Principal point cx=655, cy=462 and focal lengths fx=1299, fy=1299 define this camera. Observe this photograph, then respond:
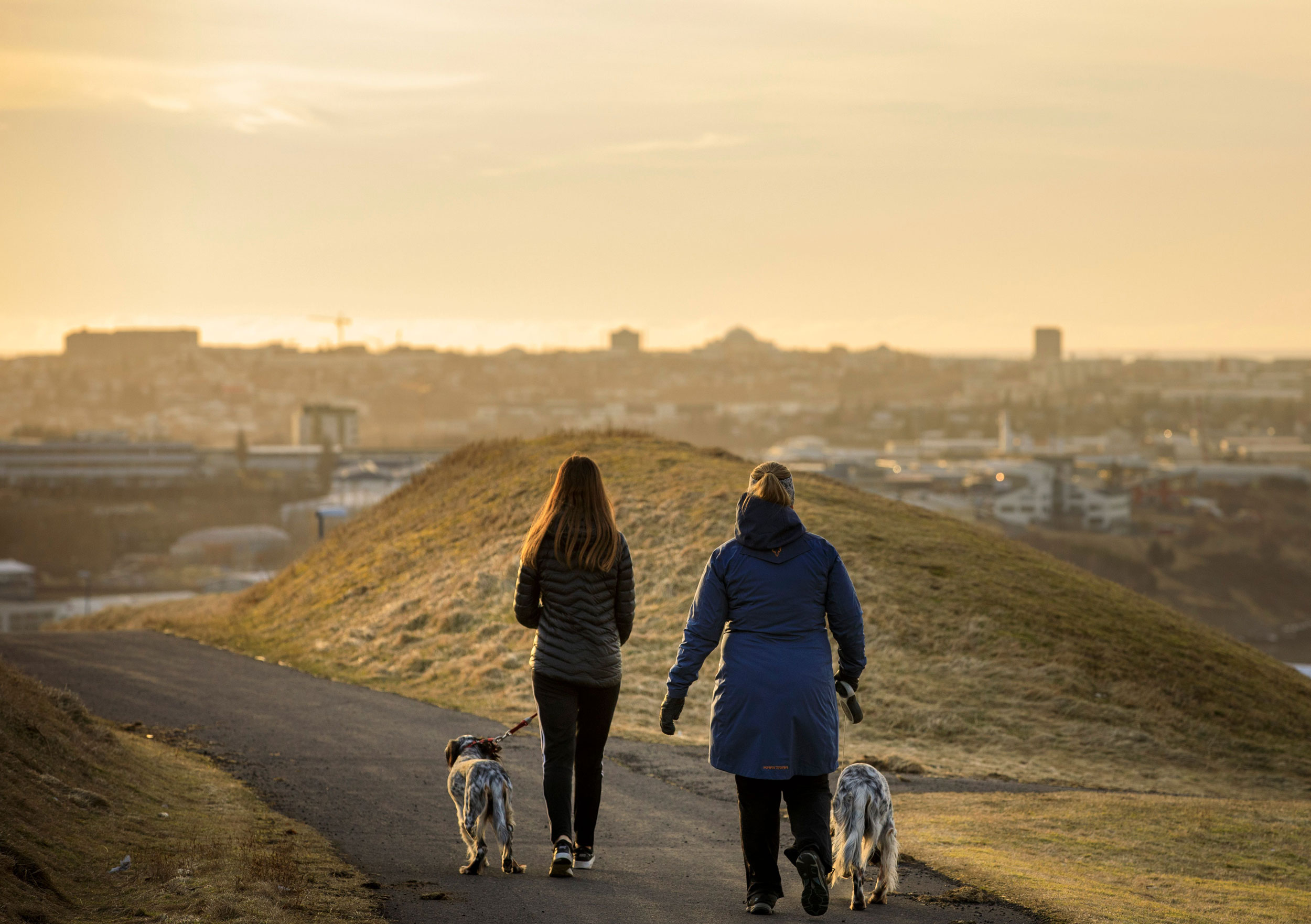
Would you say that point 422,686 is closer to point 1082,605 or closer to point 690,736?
point 690,736

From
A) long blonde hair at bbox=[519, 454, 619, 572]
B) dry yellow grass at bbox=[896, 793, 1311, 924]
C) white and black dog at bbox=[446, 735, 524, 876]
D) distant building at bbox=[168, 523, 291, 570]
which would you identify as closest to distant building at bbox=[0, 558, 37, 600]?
distant building at bbox=[168, 523, 291, 570]

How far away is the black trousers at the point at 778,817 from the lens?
6156 mm

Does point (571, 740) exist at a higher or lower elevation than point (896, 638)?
higher

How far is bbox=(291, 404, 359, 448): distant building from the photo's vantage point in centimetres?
15762

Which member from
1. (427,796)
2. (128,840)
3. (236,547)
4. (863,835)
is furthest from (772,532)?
(236,547)

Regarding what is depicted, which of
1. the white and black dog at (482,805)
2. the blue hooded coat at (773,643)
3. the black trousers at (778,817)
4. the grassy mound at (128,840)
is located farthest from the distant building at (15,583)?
the blue hooded coat at (773,643)

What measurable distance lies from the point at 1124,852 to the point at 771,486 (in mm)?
5334

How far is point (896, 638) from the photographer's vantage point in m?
18.4

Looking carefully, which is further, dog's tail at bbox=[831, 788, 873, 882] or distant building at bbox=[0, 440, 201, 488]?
distant building at bbox=[0, 440, 201, 488]

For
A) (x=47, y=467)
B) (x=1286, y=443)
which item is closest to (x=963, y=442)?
(x=1286, y=443)

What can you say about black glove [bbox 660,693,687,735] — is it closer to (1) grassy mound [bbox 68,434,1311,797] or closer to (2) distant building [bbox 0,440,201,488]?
(1) grassy mound [bbox 68,434,1311,797]

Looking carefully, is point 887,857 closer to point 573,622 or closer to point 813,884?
point 813,884

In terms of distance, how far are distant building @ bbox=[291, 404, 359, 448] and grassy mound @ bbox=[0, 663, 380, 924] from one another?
144m

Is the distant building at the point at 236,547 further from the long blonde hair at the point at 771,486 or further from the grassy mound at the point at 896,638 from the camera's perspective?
the long blonde hair at the point at 771,486
